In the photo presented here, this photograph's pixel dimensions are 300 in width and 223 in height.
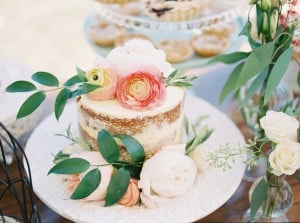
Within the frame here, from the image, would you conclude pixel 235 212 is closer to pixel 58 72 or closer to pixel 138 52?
pixel 138 52

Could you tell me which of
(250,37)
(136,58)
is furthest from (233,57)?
(136,58)

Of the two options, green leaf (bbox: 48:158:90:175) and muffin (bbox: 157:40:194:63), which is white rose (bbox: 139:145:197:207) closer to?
green leaf (bbox: 48:158:90:175)

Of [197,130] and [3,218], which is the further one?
[197,130]

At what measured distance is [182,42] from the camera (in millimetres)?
1287

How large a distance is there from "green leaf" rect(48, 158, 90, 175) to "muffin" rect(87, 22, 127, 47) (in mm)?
530

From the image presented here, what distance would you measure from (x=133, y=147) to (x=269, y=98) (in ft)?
0.83

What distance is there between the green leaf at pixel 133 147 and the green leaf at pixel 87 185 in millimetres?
69

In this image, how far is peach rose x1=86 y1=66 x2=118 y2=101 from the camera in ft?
2.80

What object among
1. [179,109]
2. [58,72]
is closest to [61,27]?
[58,72]

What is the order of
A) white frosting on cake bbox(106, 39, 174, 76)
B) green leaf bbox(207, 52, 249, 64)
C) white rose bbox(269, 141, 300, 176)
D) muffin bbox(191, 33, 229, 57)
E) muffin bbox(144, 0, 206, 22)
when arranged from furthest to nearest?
muffin bbox(191, 33, 229, 57) < muffin bbox(144, 0, 206, 22) < green leaf bbox(207, 52, 249, 64) < white frosting on cake bbox(106, 39, 174, 76) < white rose bbox(269, 141, 300, 176)

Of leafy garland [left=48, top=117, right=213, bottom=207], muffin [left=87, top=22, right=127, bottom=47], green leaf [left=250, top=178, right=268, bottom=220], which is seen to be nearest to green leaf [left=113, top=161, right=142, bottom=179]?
leafy garland [left=48, top=117, right=213, bottom=207]

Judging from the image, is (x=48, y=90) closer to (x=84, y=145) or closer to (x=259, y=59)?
(x=84, y=145)

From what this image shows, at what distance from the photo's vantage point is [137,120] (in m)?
0.86

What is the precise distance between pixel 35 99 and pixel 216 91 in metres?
0.65
